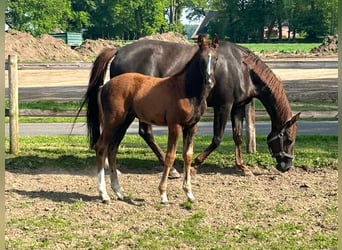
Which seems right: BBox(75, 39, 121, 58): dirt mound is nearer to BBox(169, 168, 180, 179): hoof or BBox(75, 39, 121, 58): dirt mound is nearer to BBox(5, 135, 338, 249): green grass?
BBox(169, 168, 180, 179): hoof

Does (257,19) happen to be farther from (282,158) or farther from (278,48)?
(282,158)

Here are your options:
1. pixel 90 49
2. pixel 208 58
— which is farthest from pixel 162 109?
pixel 90 49

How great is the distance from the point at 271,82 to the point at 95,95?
253 centimetres

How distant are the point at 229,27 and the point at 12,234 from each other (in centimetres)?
7049

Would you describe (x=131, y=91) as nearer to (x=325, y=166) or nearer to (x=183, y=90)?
(x=183, y=90)

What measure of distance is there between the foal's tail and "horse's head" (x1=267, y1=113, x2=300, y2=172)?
2.52m

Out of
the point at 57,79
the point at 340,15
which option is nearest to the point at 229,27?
the point at 57,79

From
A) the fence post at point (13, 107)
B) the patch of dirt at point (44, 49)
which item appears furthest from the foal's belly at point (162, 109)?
the patch of dirt at point (44, 49)

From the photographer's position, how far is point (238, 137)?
8.80m

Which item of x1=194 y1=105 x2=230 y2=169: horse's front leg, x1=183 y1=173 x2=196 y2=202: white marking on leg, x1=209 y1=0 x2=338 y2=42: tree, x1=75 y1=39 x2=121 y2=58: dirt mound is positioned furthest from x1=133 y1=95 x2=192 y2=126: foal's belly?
x1=209 y1=0 x2=338 y2=42: tree

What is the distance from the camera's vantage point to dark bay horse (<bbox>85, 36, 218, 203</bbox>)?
650 cm

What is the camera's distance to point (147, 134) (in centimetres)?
868

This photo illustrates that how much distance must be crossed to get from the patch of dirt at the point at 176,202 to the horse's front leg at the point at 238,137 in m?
0.15

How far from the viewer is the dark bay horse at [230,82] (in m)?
8.27
